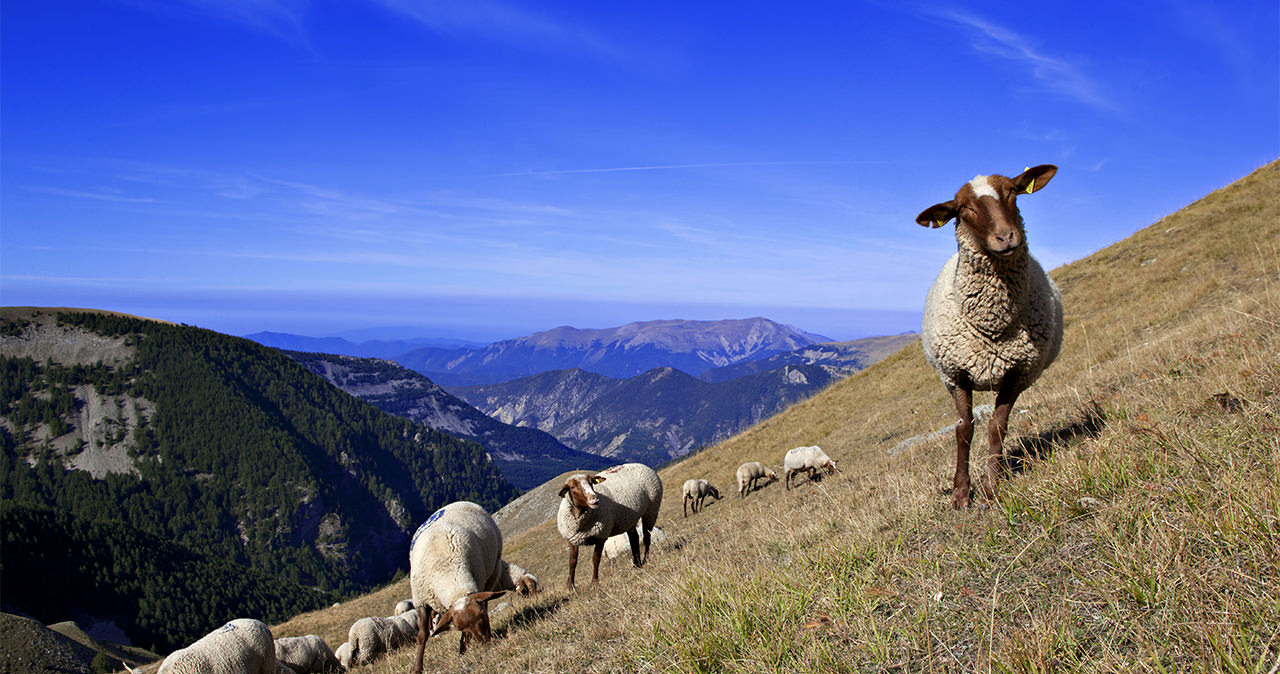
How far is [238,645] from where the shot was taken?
13703 mm

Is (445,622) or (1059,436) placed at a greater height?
(1059,436)

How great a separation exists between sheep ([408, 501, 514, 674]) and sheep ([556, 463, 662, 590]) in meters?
1.50

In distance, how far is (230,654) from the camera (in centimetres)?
1348

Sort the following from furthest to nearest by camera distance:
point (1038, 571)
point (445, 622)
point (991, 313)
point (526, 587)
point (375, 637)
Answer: point (526, 587) < point (375, 637) < point (445, 622) < point (991, 313) < point (1038, 571)

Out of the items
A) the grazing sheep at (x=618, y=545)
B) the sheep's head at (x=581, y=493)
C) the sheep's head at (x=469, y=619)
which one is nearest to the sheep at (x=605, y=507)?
the sheep's head at (x=581, y=493)

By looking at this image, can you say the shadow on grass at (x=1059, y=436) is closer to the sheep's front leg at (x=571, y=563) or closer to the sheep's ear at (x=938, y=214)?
the sheep's ear at (x=938, y=214)

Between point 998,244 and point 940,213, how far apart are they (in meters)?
0.70

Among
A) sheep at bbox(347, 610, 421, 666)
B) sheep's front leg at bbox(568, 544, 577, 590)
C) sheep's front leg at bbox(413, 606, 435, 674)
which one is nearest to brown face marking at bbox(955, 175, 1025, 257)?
sheep's front leg at bbox(413, 606, 435, 674)

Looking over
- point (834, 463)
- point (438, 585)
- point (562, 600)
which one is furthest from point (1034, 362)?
point (834, 463)

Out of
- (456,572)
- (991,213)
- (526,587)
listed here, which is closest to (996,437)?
(991,213)

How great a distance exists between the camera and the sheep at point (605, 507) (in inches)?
472

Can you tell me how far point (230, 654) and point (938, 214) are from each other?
52.0ft

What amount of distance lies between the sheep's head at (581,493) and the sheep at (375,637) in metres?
8.28

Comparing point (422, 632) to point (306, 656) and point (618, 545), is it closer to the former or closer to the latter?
point (306, 656)
